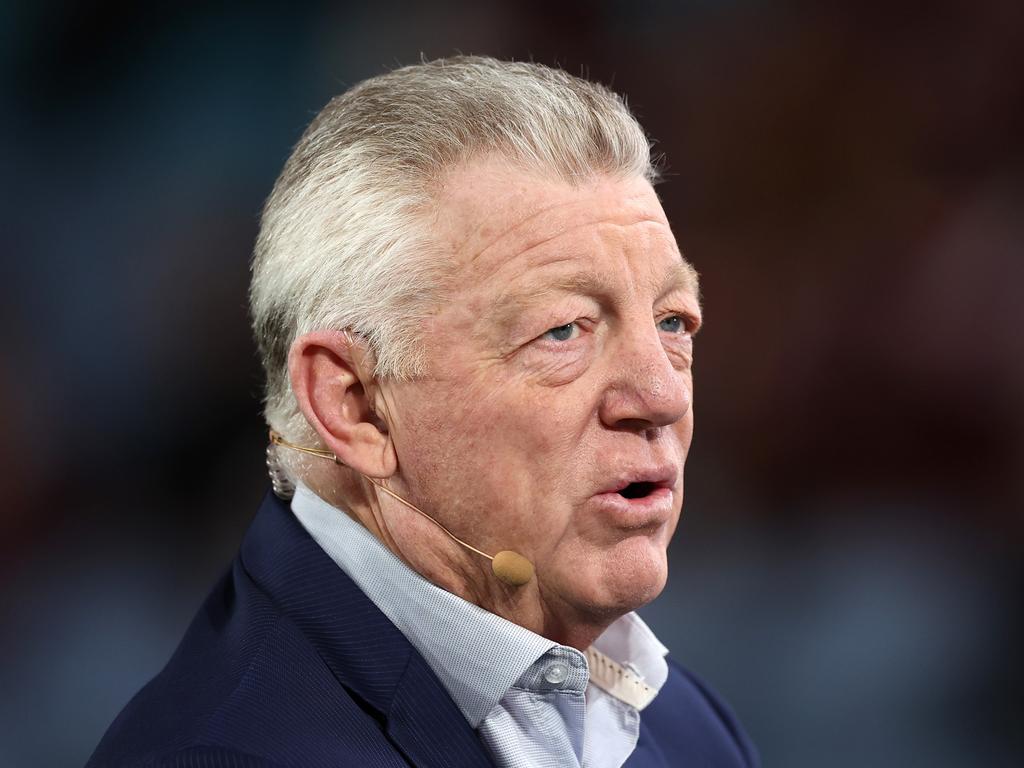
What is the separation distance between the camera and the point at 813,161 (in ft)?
13.3

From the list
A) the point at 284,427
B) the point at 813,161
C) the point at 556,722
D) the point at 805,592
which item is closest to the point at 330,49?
the point at 813,161

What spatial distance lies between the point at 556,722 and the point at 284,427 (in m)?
0.66

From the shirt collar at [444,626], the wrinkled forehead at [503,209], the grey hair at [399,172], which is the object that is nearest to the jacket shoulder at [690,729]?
the shirt collar at [444,626]

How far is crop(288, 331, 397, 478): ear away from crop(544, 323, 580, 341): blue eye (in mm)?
283

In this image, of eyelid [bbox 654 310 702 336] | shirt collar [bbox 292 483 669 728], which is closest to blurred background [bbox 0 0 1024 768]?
shirt collar [bbox 292 483 669 728]

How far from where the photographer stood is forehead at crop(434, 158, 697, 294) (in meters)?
1.73

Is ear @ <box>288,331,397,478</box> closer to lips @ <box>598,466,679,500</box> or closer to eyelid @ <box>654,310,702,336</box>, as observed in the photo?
lips @ <box>598,466,679,500</box>

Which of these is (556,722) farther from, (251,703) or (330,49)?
(330,49)

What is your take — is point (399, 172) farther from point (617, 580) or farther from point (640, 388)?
point (617, 580)

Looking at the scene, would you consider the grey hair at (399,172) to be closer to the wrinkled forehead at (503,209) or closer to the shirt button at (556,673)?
the wrinkled forehead at (503,209)

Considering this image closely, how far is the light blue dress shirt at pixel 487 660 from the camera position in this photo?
1.74 m

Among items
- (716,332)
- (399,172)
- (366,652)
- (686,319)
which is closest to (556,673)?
(366,652)

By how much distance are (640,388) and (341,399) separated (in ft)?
1.51

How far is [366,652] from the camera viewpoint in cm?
173
